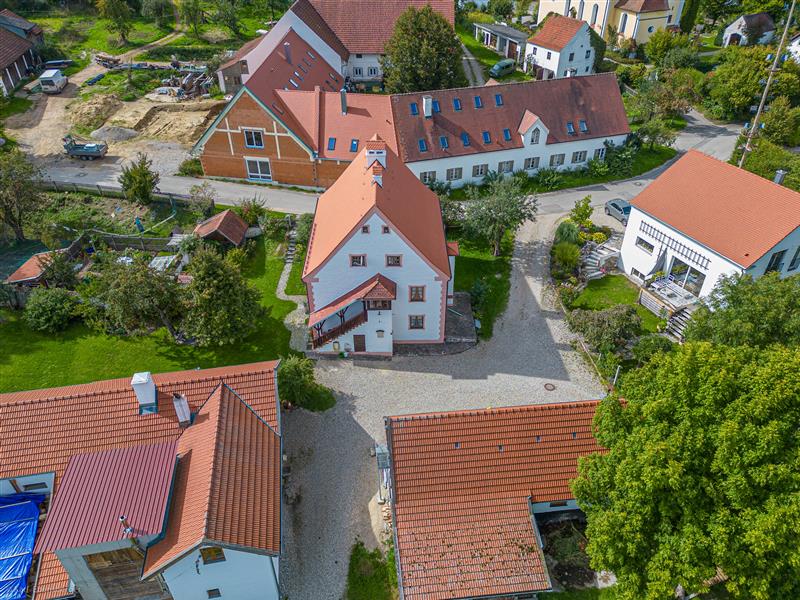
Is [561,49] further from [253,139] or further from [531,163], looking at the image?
[253,139]

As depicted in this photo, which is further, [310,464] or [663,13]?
[663,13]

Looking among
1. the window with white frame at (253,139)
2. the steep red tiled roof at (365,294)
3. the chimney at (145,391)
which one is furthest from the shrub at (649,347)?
the window with white frame at (253,139)

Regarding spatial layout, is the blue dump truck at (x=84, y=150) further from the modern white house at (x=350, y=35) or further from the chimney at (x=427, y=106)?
the chimney at (x=427, y=106)

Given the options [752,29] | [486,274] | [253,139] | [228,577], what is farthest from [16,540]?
[752,29]

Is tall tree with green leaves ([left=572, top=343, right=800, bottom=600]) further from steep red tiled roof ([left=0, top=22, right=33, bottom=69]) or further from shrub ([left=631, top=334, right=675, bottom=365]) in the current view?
steep red tiled roof ([left=0, top=22, right=33, bottom=69])

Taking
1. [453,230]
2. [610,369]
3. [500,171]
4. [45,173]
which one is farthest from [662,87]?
[45,173]

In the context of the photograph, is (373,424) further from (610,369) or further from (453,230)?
(453,230)
